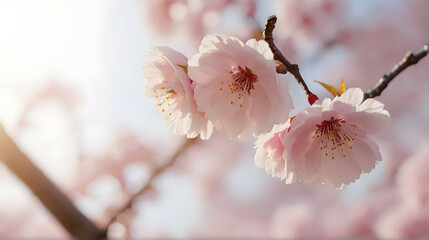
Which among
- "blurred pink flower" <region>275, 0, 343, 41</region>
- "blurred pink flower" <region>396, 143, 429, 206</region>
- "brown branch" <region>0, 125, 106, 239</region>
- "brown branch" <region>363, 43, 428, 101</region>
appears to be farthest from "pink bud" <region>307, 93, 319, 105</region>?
"blurred pink flower" <region>275, 0, 343, 41</region>

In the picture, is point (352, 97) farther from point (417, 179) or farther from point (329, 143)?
point (417, 179)

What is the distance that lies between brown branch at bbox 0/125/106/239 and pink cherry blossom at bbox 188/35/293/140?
0.60 meters

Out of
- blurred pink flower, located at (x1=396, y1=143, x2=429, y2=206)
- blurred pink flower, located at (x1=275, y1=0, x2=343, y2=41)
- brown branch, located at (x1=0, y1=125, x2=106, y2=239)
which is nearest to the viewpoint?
brown branch, located at (x1=0, y1=125, x2=106, y2=239)

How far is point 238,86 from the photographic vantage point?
3.29 ft

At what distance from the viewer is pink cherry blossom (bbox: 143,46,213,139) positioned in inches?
36.8

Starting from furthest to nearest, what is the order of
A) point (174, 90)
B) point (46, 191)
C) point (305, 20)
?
1. point (305, 20)
2. point (46, 191)
3. point (174, 90)

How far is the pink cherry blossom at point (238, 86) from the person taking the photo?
88 cm

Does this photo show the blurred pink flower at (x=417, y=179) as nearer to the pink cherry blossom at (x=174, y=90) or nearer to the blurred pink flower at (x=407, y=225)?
the blurred pink flower at (x=407, y=225)

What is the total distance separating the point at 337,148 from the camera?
1047 mm

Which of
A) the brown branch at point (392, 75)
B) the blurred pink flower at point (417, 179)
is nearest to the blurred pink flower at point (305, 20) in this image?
the blurred pink flower at point (417, 179)

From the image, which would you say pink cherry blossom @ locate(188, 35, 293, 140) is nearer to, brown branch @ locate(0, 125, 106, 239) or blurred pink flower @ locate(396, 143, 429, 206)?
brown branch @ locate(0, 125, 106, 239)

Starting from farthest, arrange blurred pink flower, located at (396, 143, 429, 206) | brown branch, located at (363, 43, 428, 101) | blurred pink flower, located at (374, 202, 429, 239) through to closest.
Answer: blurred pink flower, located at (374, 202, 429, 239) < blurred pink flower, located at (396, 143, 429, 206) < brown branch, located at (363, 43, 428, 101)

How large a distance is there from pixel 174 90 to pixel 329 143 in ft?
1.51

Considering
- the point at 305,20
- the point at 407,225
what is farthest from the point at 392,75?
the point at 407,225
